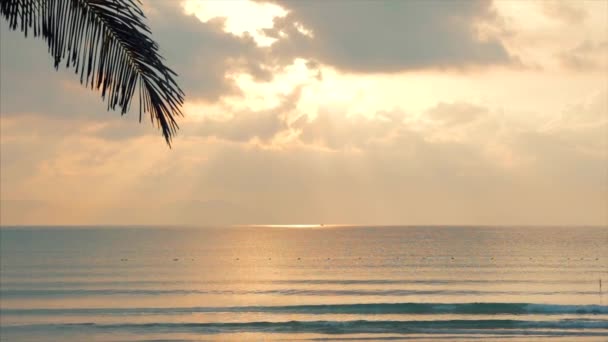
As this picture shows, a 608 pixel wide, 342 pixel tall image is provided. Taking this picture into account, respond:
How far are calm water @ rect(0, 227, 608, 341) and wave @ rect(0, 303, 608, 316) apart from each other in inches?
2.5

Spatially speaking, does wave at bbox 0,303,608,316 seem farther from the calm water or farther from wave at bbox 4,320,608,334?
wave at bbox 4,320,608,334

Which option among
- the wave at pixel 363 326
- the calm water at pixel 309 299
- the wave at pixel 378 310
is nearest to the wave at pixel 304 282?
the calm water at pixel 309 299

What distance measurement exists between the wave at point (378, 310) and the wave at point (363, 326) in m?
3.54

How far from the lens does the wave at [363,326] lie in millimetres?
30688

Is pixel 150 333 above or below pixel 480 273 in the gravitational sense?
below

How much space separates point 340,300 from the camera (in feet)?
137

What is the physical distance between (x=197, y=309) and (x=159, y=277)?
72.6ft

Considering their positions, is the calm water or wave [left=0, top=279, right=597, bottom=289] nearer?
the calm water

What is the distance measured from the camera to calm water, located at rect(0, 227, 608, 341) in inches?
1217

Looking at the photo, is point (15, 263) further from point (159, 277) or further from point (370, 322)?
point (370, 322)

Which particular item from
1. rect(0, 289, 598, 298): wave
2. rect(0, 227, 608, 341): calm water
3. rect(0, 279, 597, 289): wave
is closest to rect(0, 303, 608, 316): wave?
rect(0, 227, 608, 341): calm water

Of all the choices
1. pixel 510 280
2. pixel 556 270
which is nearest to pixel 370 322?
pixel 510 280

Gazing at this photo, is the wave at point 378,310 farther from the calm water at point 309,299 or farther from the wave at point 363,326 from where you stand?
the wave at point 363,326

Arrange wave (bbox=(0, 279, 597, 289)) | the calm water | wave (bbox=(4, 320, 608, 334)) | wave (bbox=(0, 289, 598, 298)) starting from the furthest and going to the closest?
1. wave (bbox=(0, 279, 597, 289))
2. wave (bbox=(0, 289, 598, 298))
3. the calm water
4. wave (bbox=(4, 320, 608, 334))
